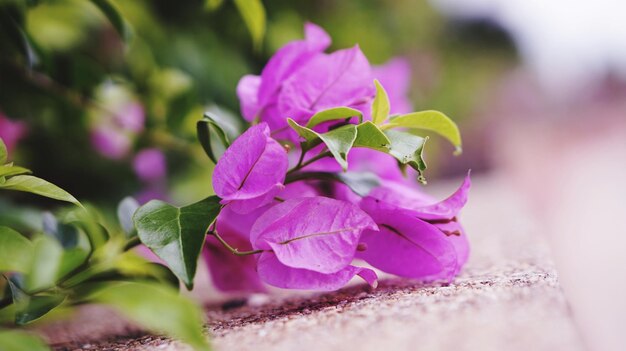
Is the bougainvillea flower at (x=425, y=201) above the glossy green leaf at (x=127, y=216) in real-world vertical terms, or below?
below

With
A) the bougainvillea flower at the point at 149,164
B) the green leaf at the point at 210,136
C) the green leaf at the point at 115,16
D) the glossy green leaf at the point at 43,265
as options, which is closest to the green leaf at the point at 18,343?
the glossy green leaf at the point at 43,265

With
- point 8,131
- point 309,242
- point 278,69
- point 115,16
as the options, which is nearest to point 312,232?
point 309,242

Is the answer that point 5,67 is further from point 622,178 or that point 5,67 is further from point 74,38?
point 622,178

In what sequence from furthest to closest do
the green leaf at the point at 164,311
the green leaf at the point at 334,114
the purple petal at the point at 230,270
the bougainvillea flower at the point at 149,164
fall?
1. the bougainvillea flower at the point at 149,164
2. the purple petal at the point at 230,270
3. the green leaf at the point at 334,114
4. the green leaf at the point at 164,311

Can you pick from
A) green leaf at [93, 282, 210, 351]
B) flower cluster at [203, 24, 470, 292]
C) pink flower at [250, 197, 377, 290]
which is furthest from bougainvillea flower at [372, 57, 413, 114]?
green leaf at [93, 282, 210, 351]

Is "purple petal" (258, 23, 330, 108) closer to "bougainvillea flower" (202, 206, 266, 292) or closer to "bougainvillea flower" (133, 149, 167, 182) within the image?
"bougainvillea flower" (202, 206, 266, 292)

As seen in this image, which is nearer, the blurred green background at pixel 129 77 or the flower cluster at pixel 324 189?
the flower cluster at pixel 324 189

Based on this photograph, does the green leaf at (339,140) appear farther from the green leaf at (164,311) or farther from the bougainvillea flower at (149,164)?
the bougainvillea flower at (149,164)
